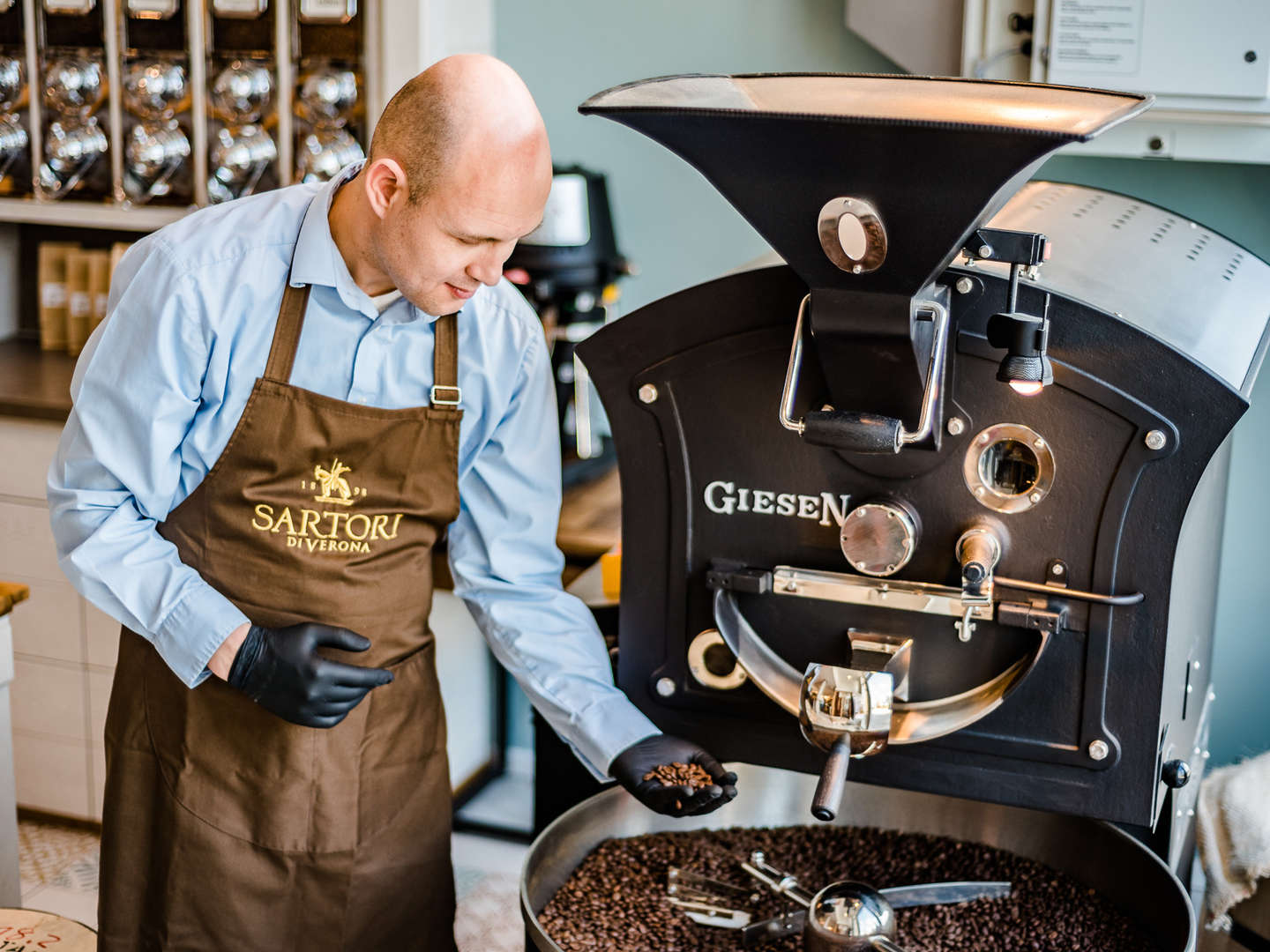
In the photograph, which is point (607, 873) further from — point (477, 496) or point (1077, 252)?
point (1077, 252)

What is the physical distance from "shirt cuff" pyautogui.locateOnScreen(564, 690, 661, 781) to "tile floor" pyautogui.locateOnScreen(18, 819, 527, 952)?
1.26 m

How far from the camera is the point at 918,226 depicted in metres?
1.06

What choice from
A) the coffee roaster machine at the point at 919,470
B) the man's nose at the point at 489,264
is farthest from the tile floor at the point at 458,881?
the man's nose at the point at 489,264

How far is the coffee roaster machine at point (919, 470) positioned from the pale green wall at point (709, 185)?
1144mm

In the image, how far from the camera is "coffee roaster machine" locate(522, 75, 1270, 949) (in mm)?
1075

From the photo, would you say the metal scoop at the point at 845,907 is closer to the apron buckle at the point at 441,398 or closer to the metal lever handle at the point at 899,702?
the metal lever handle at the point at 899,702

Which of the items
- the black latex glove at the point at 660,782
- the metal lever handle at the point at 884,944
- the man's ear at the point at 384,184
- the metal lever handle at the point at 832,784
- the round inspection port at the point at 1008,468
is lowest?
the metal lever handle at the point at 884,944

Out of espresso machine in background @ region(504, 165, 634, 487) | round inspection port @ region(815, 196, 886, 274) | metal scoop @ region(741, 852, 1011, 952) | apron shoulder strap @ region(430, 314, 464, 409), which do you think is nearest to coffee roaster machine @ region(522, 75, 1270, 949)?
round inspection port @ region(815, 196, 886, 274)

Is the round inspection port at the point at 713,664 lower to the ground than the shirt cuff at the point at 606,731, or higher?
higher

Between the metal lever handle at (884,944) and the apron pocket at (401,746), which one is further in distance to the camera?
the apron pocket at (401,746)

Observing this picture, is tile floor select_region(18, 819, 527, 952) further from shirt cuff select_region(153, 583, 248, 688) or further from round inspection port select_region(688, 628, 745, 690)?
round inspection port select_region(688, 628, 745, 690)

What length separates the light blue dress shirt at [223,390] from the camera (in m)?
1.51

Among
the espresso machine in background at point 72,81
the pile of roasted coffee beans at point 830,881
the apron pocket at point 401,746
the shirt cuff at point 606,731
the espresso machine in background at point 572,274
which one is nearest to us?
the pile of roasted coffee beans at point 830,881

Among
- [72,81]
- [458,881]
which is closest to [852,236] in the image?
[458,881]
